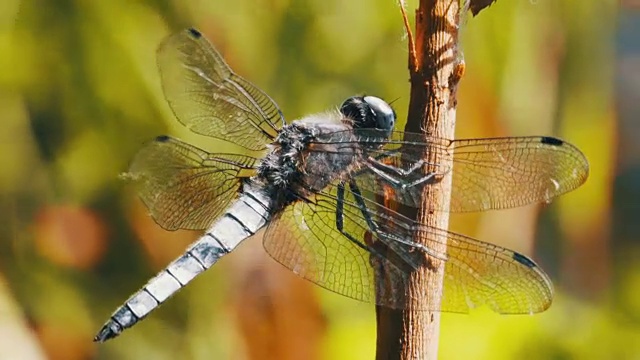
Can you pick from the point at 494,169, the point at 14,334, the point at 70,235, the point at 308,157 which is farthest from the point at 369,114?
the point at 14,334

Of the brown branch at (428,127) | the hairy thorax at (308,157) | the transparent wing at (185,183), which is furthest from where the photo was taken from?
the transparent wing at (185,183)

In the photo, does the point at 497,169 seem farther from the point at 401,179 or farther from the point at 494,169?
the point at 401,179

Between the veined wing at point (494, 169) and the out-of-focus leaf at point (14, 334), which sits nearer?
the veined wing at point (494, 169)

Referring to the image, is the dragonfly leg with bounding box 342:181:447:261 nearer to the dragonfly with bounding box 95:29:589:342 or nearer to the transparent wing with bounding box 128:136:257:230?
the dragonfly with bounding box 95:29:589:342

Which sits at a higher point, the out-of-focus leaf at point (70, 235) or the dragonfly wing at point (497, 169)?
the dragonfly wing at point (497, 169)

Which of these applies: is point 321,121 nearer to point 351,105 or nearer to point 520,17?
point 351,105

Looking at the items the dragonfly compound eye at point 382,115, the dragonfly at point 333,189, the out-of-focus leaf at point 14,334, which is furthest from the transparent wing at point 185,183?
the out-of-focus leaf at point 14,334

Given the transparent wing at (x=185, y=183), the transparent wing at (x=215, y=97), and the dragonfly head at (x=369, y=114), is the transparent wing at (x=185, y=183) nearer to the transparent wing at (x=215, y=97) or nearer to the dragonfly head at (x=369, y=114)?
the transparent wing at (x=215, y=97)
